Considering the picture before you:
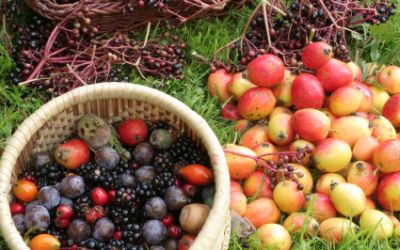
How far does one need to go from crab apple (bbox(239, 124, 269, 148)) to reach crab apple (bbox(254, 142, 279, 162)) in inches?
1.6

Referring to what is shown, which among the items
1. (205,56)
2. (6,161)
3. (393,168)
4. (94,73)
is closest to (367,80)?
(393,168)

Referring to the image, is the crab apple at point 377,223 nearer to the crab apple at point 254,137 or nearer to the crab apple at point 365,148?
the crab apple at point 365,148

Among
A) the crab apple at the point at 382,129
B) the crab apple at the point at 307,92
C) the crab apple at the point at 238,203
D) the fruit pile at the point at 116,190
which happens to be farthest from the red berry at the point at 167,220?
the crab apple at the point at 382,129

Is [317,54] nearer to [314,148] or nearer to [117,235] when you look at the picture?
[314,148]

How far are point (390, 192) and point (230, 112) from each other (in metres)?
0.69

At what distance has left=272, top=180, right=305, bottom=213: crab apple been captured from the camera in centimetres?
195

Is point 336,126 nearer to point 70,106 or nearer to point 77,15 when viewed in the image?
point 70,106

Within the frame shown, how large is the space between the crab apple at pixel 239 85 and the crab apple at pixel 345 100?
1.05 ft

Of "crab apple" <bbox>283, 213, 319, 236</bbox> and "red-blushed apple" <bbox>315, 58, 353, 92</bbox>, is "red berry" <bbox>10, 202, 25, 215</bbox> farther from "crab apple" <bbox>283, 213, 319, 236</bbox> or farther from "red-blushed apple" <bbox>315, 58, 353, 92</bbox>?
"red-blushed apple" <bbox>315, 58, 353, 92</bbox>

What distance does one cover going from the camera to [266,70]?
2150mm

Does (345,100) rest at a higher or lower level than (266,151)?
higher

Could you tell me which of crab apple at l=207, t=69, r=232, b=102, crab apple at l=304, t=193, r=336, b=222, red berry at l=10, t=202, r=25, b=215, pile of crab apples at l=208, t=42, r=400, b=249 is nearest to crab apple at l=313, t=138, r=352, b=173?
pile of crab apples at l=208, t=42, r=400, b=249

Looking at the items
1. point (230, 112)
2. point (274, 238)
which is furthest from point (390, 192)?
point (230, 112)

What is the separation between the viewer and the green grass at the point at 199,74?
2297 mm
